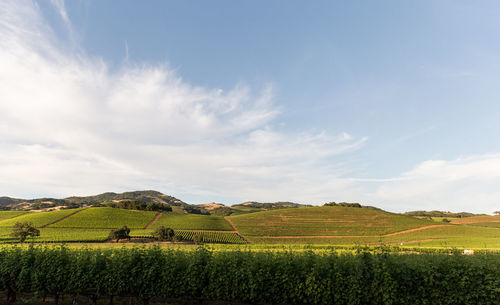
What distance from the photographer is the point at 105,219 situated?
95438 millimetres

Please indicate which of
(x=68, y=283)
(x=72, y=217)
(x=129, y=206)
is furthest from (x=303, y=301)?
(x=129, y=206)

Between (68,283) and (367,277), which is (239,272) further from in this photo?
(68,283)

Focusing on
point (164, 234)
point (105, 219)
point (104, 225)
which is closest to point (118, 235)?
point (164, 234)

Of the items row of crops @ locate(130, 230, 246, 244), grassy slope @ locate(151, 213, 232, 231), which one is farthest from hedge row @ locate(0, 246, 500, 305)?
grassy slope @ locate(151, 213, 232, 231)

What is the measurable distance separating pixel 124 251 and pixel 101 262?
124 centimetres

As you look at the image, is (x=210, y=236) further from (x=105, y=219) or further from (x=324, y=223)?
(x=324, y=223)

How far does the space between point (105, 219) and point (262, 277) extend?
102m

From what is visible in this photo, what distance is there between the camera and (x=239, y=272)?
12477 millimetres

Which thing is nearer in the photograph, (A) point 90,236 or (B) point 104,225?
(A) point 90,236

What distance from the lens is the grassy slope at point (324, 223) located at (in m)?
91.8

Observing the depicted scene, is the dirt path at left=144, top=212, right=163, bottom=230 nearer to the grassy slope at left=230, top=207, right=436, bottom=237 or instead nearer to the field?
the field

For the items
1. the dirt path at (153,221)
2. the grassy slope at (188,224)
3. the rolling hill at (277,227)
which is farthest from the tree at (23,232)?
the grassy slope at (188,224)

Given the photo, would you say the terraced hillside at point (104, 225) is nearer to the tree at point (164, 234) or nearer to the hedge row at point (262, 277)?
the tree at point (164, 234)

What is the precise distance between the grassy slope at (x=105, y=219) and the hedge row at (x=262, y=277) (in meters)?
84.8
